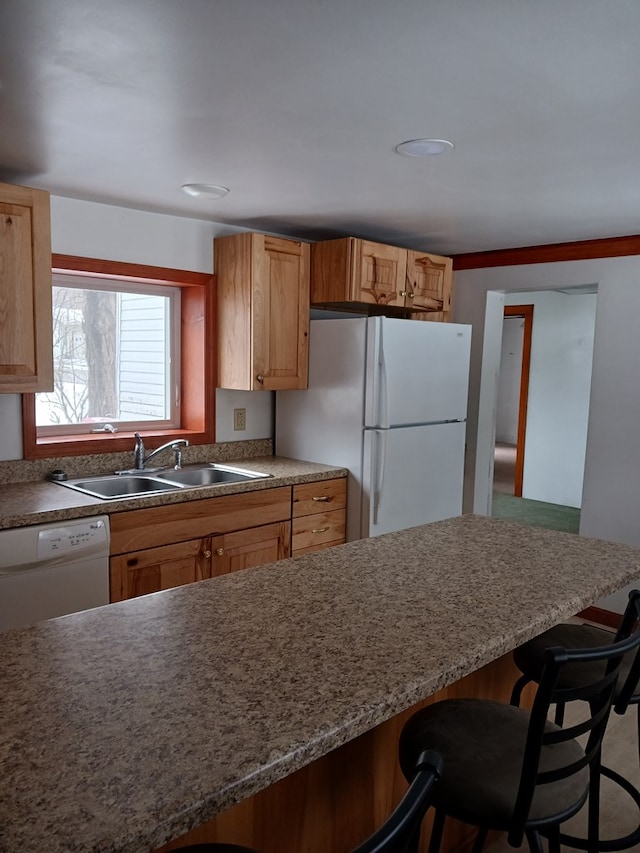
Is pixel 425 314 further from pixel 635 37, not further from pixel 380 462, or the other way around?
pixel 635 37

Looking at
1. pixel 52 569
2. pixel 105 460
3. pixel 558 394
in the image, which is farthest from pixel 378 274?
pixel 558 394

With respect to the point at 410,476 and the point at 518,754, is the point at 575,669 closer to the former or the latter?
the point at 518,754

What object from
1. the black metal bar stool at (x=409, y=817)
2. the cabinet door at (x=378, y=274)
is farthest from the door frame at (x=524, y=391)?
the black metal bar stool at (x=409, y=817)

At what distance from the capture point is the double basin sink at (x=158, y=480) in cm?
302

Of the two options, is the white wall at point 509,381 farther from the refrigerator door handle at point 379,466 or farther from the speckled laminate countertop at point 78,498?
the speckled laminate countertop at point 78,498

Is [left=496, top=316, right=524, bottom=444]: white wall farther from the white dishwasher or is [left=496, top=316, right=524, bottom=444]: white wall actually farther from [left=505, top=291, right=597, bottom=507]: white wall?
the white dishwasher

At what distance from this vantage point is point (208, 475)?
3449 mm

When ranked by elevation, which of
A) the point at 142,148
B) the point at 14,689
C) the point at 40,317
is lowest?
the point at 14,689

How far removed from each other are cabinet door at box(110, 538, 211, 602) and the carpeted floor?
354 centimetres

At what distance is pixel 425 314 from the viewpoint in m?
4.21

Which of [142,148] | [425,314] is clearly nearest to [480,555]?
[142,148]

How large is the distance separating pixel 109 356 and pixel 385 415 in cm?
145

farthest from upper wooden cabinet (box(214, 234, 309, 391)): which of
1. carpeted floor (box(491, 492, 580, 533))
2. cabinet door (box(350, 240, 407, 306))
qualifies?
carpeted floor (box(491, 492, 580, 533))

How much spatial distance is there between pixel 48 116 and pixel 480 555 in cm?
181
